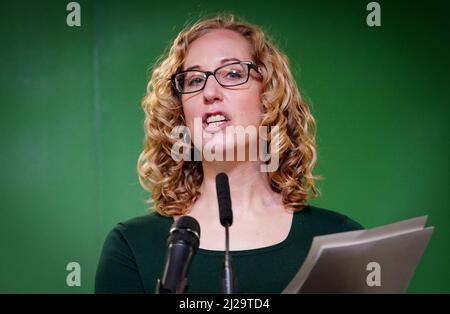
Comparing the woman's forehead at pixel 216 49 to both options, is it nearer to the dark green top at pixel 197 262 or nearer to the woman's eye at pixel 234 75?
the woman's eye at pixel 234 75

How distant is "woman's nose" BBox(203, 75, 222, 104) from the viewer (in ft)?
4.48

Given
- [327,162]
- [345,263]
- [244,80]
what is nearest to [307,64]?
[327,162]

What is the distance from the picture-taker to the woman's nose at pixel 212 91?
137 cm

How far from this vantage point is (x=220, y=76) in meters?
1.40

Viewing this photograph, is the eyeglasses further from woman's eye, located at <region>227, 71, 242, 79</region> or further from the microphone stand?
the microphone stand

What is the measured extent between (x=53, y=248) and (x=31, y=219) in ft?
0.40

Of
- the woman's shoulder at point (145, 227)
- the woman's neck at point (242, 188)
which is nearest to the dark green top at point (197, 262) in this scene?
the woman's shoulder at point (145, 227)

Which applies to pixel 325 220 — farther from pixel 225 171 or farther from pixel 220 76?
pixel 220 76

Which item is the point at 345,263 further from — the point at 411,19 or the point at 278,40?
the point at 411,19

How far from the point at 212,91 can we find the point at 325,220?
422 mm

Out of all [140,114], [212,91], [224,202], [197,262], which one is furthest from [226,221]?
[140,114]

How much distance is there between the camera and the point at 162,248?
52.7 inches
